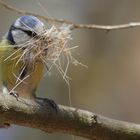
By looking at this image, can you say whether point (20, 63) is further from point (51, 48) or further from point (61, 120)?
point (61, 120)

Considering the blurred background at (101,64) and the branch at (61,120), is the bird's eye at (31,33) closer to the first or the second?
the branch at (61,120)

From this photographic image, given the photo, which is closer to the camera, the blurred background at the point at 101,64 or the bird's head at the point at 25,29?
the bird's head at the point at 25,29

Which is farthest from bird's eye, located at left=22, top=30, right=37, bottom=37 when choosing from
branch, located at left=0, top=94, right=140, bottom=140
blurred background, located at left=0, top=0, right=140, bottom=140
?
blurred background, located at left=0, top=0, right=140, bottom=140

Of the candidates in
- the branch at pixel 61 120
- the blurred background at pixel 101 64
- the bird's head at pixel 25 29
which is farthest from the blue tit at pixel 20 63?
the blurred background at pixel 101 64

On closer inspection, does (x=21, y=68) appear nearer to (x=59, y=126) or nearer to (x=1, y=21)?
(x=59, y=126)

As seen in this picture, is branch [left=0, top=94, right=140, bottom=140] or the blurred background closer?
branch [left=0, top=94, right=140, bottom=140]

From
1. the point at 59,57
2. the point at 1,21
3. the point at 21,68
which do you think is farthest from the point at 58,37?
the point at 1,21

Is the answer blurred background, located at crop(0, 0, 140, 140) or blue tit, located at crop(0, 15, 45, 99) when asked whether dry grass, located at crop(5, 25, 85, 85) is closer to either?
blue tit, located at crop(0, 15, 45, 99)

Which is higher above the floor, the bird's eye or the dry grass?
the bird's eye
